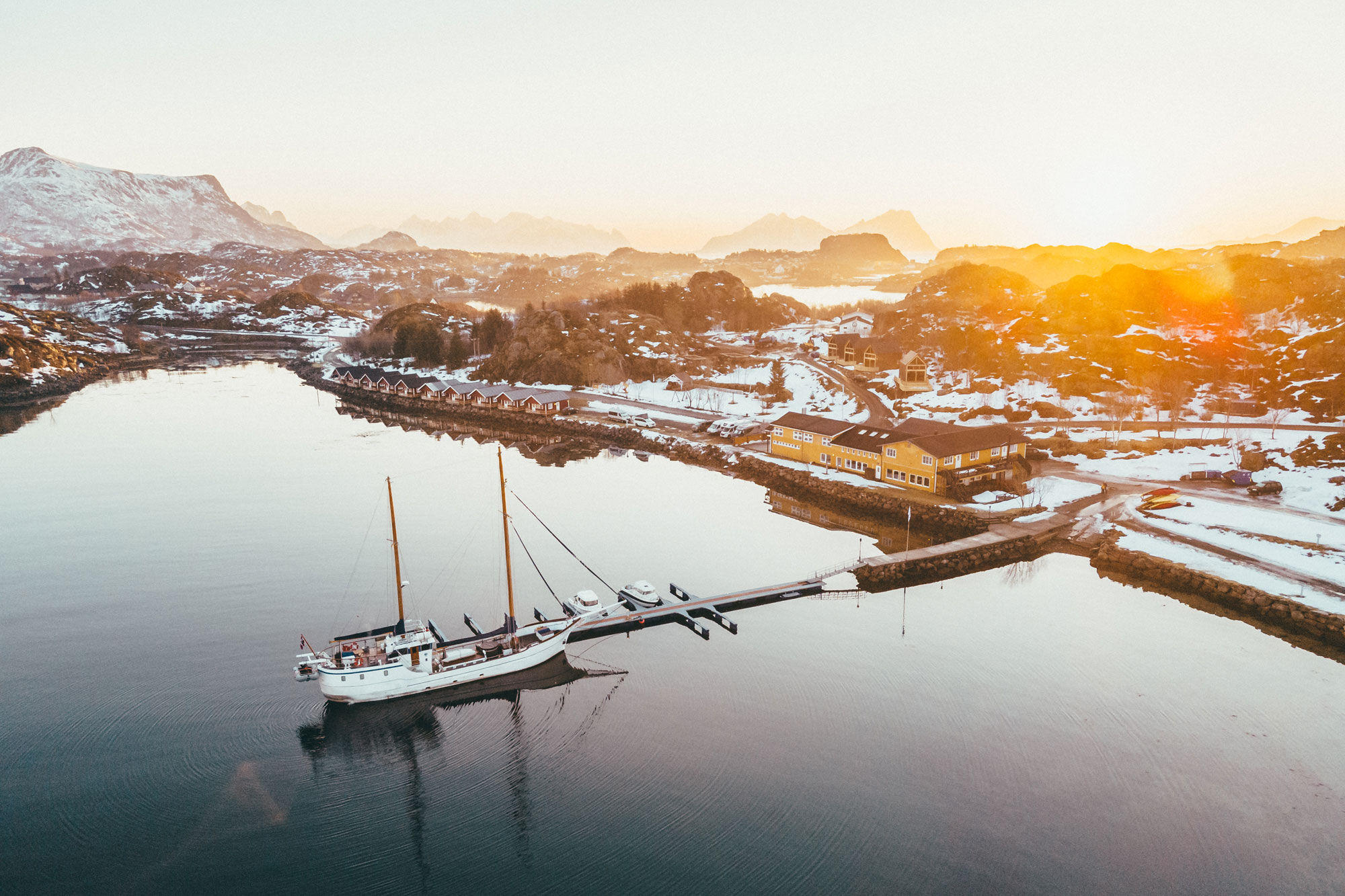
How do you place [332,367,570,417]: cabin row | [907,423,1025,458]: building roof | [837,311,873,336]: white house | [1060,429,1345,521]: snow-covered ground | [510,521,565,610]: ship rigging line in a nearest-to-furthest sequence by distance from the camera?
[510,521,565,610]: ship rigging line → [1060,429,1345,521]: snow-covered ground → [907,423,1025,458]: building roof → [332,367,570,417]: cabin row → [837,311,873,336]: white house

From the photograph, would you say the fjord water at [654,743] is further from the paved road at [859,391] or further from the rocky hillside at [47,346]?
the rocky hillside at [47,346]

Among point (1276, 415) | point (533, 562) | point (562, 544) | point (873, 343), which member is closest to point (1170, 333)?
point (1276, 415)

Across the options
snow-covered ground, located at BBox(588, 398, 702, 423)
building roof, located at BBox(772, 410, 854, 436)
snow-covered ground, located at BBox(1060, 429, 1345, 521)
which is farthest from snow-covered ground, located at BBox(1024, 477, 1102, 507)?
snow-covered ground, located at BBox(588, 398, 702, 423)

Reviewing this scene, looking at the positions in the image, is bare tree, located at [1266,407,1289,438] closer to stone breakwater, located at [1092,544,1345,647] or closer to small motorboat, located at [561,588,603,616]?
stone breakwater, located at [1092,544,1345,647]

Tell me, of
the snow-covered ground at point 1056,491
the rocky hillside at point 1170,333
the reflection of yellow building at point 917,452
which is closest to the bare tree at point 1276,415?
the rocky hillside at point 1170,333

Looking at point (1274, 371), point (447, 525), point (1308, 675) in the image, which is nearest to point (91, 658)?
point (447, 525)
